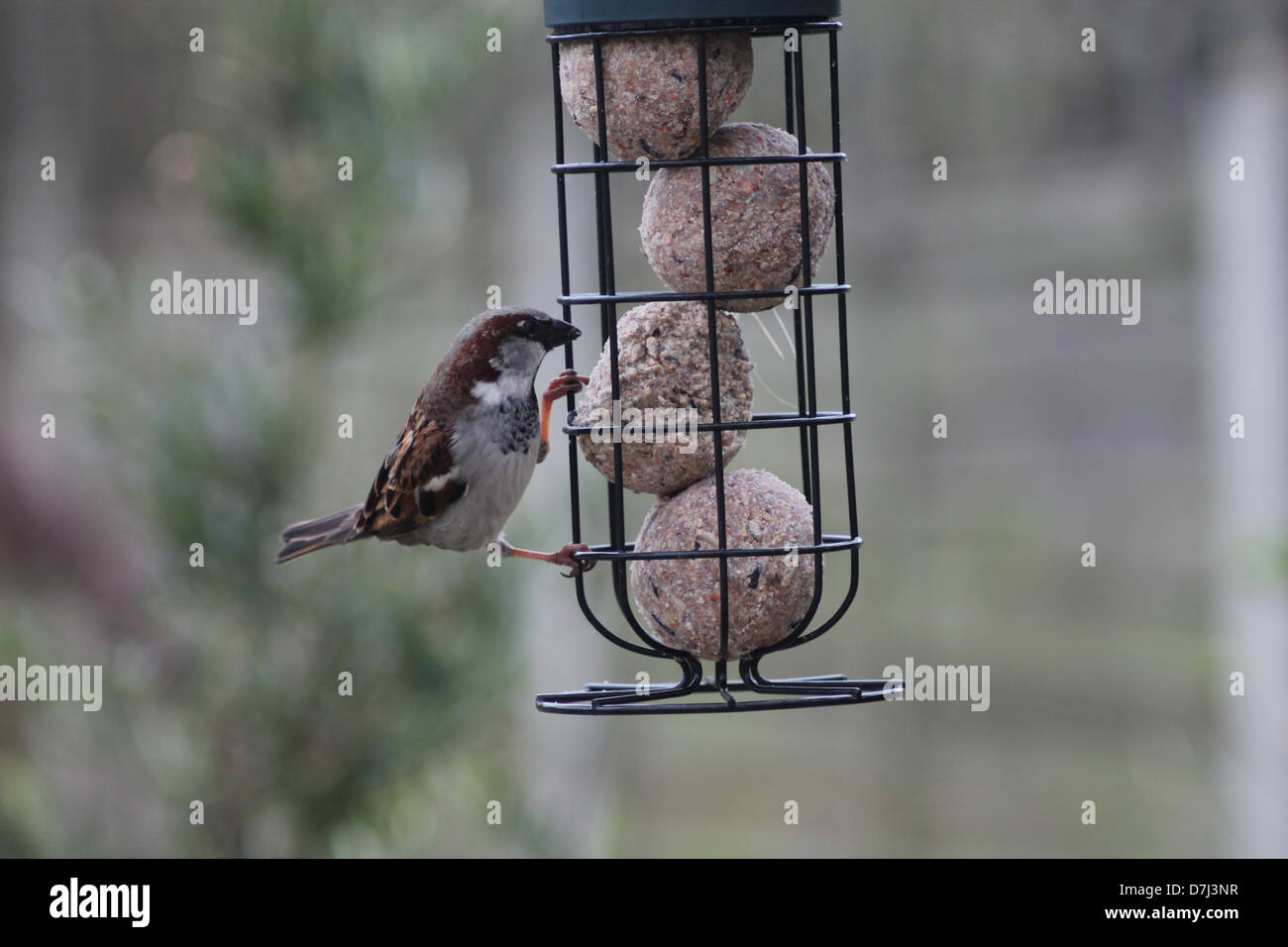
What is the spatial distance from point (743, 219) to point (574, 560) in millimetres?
798

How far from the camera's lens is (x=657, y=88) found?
266 cm

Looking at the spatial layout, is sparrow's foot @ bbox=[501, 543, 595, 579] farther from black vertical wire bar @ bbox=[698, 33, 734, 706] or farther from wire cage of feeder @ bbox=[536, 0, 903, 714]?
black vertical wire bar @ bbox=[698, 33, 734, 706]

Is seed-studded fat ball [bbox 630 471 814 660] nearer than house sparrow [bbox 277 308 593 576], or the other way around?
seed-studded fat ball [bbox 630 471 814 660]

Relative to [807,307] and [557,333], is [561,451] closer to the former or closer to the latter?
[557,333]

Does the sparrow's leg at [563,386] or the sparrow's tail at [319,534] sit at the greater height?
the sparrow's leg at [563,386]

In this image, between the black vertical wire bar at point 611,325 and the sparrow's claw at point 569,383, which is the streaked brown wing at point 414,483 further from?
the black vertical wire bar at point 611,325

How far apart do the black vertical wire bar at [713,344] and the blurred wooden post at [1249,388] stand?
117 inches

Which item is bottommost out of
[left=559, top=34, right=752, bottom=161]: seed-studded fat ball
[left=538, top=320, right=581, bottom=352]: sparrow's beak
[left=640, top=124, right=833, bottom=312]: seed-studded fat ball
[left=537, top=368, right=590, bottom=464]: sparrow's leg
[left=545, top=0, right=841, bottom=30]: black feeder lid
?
[left=537, top=368, right=590, bottom=464]: sparrow's leg

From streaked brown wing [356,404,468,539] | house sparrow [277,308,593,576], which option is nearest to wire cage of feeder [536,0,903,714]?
house sparrow [277,308,593,576]

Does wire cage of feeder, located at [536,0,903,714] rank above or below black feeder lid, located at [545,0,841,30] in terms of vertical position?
below

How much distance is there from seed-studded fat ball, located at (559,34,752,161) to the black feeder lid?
74 mm

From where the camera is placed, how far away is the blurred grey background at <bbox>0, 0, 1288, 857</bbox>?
4.28 m

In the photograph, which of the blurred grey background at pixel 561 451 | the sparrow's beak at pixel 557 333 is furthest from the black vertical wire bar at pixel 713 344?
the blurred grey background at pixel 561 451

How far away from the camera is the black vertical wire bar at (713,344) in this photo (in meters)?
2.62
